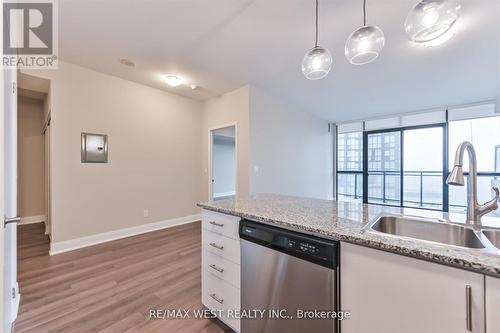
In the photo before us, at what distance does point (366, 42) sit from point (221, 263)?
1.83 m

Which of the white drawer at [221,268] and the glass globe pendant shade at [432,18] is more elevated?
the glass globe pendant shade at [432,18]

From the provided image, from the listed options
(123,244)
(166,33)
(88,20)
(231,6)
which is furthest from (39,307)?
(231,6)

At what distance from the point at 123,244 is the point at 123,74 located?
2.70 m

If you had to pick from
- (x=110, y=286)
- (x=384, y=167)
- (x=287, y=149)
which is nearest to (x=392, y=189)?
(x=384, y=167)

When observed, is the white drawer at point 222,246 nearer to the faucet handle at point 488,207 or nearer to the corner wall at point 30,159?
the faucet handle at point 488,207

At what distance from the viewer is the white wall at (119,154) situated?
2996mm

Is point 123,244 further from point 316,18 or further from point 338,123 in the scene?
point 338,123

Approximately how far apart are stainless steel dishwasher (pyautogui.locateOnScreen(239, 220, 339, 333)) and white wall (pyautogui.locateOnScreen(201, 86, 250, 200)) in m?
2.36

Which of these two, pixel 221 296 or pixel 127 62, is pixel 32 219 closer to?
pixel 127 62

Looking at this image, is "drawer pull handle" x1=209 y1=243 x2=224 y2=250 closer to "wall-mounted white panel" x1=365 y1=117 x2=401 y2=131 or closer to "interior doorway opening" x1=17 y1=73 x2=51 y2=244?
"interior doorway opening" x1=17 y1=73 x2=51 y2=244

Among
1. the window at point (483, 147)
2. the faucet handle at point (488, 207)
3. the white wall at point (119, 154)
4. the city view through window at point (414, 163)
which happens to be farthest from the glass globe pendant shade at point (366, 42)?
the city view through window at point (414, 163)

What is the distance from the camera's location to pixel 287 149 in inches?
174

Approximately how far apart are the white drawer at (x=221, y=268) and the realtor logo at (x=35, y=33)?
206 centimetres

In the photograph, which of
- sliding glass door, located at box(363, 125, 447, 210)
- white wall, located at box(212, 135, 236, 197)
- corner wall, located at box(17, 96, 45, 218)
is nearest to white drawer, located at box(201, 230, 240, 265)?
corner wall, located at box(17, 96, 45, 218)
